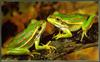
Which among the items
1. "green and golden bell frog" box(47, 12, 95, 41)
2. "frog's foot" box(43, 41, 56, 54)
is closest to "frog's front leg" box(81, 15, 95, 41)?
"green and golden bell frog" box(47, 12, 95, 41)

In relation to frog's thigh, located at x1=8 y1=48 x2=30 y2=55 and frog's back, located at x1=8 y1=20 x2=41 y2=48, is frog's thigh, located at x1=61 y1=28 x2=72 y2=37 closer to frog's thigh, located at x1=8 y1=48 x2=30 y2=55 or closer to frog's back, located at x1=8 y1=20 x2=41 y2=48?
frog's back, located at x1=8 y1=20 x2=41 y2=48

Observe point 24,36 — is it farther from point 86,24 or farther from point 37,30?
point 86,24

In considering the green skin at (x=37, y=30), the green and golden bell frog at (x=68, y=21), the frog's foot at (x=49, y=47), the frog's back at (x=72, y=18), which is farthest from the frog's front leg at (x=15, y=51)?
the frog's back at (x=72, y=18)

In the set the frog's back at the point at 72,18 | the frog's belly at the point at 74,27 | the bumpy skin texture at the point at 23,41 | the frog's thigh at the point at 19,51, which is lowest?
the frog's thigh at the point at 19,51

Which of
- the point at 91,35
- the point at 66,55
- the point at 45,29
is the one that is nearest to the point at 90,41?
the point at 91,35

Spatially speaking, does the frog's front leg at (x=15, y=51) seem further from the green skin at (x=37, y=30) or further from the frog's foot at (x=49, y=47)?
the frog's foot at (x=49, y=47)

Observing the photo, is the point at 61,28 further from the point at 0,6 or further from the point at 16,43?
the point at 0,6
